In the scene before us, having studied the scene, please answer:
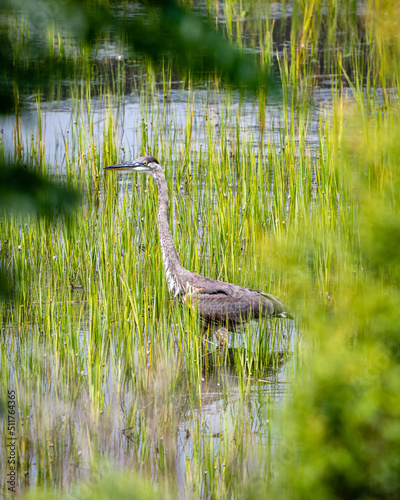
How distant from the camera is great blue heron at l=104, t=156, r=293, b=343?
3859 mm

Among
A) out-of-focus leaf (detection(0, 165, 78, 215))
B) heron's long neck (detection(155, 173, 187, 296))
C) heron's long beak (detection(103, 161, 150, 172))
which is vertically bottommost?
heron's long neck (detection(155, 173, 187, 296))

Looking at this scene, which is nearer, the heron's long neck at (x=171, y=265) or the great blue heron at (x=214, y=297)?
the great blue heron at (x=214, y=297)

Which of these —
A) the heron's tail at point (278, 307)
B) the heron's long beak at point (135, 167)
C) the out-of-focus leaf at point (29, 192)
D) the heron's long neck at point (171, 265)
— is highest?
the out-of-focus leaf at point (29, 192)

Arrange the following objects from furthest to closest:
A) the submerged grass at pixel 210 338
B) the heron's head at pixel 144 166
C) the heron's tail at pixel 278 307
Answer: the heron's head at pixel 144 166 → the heron's tail at pixel 278 307 → the submerged grass at pixel 210 338

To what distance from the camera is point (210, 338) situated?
4.34 meters

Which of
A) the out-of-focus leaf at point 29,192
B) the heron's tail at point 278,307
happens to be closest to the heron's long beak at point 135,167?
the heron's tail at point 278,307

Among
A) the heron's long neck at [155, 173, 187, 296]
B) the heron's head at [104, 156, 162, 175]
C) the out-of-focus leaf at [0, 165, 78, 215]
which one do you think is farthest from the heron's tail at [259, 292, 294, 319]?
the out-of-focus leaf at [0, 165, 78, 215]

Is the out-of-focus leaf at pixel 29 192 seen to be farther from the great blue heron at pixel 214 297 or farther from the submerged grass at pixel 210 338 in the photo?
the great blue heron at pixel 214 297

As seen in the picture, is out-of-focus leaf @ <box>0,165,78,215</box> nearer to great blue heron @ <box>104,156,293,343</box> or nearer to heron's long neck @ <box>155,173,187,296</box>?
great blue heron @ <box>104,156,293,343</box>

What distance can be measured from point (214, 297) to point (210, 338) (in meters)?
0.41

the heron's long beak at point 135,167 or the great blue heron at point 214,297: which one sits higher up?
the heron's long beak at point 135,167

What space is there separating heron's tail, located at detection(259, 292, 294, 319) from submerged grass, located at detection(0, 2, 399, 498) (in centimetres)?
9

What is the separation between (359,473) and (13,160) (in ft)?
3.01

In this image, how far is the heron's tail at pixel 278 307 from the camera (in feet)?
12.5
